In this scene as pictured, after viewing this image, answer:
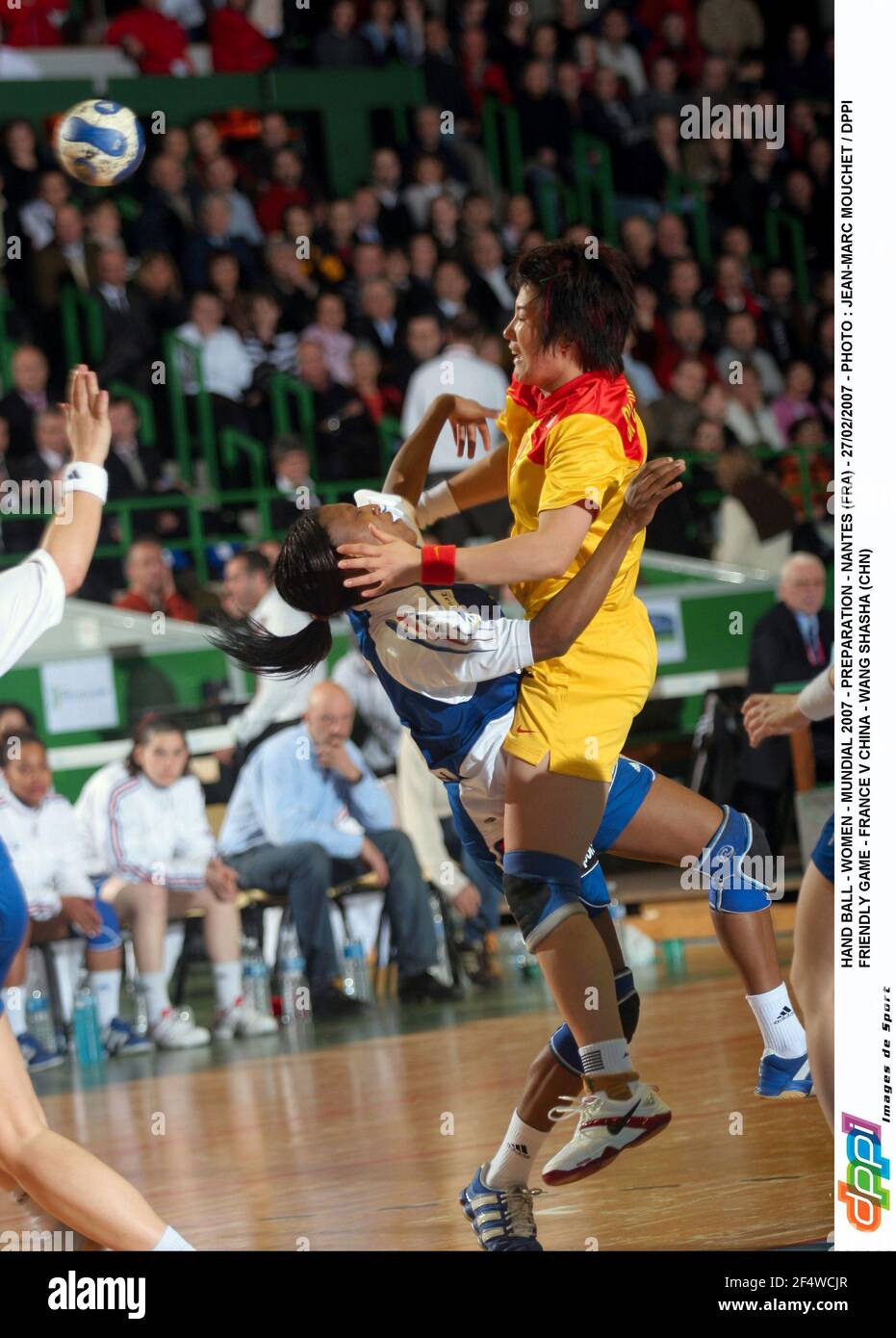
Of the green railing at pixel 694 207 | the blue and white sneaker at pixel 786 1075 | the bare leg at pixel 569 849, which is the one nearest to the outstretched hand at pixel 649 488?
the bare leg at pixel 569 849

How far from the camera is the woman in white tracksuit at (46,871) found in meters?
6.37

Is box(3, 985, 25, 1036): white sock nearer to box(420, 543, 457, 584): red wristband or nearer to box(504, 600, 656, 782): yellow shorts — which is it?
box(504, 600, 656, 782): yellow shorts

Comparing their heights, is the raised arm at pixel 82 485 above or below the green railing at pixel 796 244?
below

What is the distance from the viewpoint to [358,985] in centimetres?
700

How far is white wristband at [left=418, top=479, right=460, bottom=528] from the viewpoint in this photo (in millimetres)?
3826

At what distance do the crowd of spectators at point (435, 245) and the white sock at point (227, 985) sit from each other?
2176 mm

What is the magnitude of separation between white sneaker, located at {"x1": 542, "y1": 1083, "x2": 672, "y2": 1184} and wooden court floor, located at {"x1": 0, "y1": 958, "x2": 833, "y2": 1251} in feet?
1.26

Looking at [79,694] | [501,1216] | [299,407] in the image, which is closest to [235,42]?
[299,407]

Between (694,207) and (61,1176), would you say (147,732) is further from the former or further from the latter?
(694,207)

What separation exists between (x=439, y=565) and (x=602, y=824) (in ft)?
2.15

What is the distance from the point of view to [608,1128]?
328cm

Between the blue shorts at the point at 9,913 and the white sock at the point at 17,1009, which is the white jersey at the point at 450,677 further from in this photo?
the white sock at the point at 17,1009
